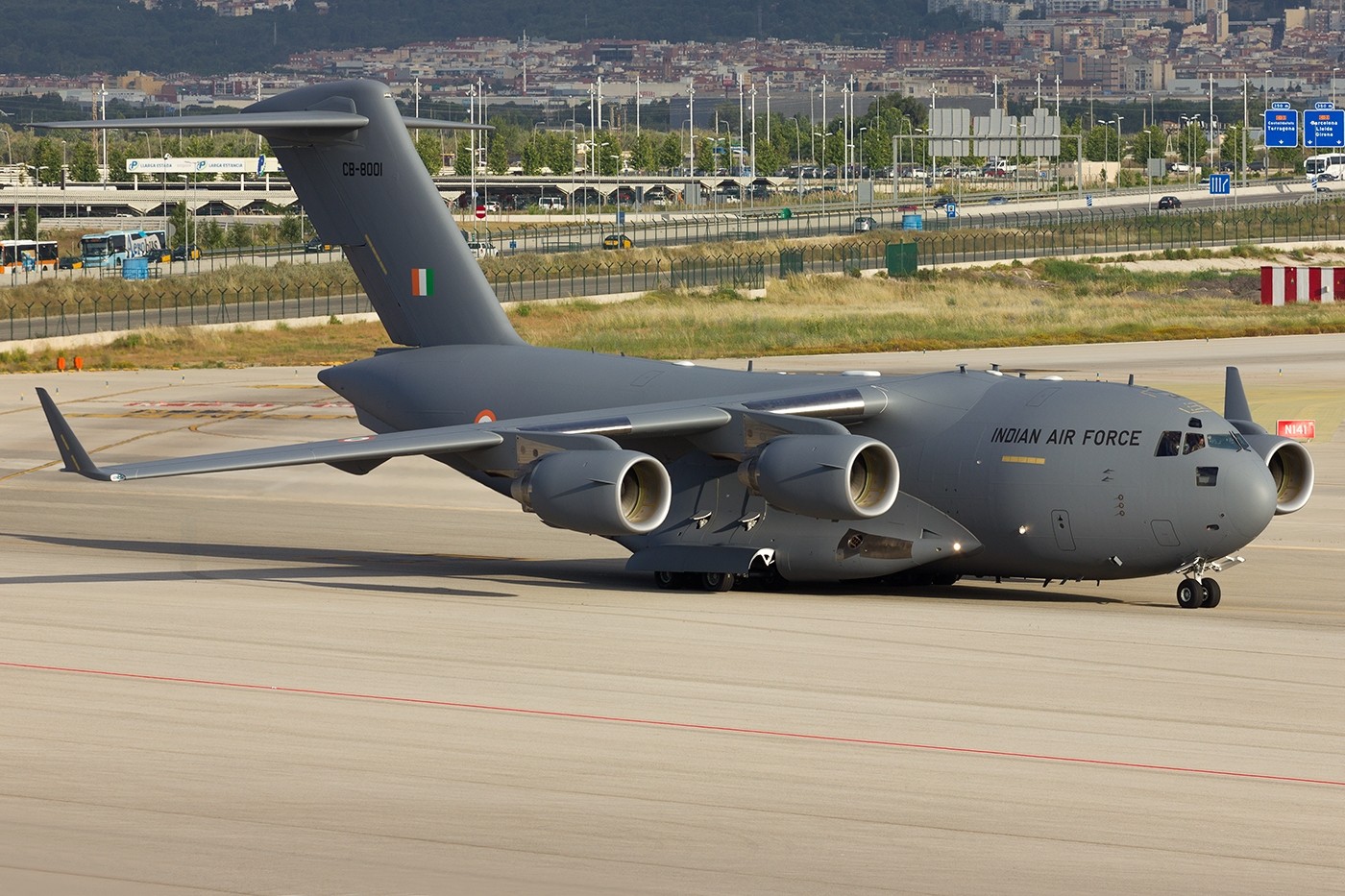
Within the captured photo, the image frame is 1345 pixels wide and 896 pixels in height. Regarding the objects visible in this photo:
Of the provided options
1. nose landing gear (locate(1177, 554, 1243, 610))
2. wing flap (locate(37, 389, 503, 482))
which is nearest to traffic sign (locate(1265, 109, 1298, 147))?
nose landing gear (locate(1177, 554, 1243, 610))

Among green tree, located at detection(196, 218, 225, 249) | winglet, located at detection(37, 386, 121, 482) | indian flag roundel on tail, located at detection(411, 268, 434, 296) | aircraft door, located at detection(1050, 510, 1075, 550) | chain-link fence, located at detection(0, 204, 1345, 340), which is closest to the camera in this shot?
winglet, located at detection(37, 386, 121, 482)

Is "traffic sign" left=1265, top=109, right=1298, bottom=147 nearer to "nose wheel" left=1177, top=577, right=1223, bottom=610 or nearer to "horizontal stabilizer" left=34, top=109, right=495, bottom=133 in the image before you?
"horizontal stabilizer" left=34, top=109, right=495, bottom=133

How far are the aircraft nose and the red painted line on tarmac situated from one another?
263 inches

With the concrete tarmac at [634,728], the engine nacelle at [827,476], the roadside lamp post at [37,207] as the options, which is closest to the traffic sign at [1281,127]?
the roadside lamp post at [37,207]

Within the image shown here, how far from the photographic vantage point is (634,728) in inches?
583

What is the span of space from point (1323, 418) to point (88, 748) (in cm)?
2966

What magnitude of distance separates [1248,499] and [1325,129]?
107758 mm

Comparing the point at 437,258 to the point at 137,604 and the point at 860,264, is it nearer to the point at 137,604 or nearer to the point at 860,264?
the point at 137,604

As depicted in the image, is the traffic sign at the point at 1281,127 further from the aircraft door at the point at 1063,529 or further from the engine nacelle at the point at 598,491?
the engine nacelle at the point at 598,491

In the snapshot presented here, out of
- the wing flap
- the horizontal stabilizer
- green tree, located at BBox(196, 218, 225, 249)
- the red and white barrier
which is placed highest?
green tree, located at BBox(196, 218, 225, 249)

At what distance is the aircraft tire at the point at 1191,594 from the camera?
68.0 feet

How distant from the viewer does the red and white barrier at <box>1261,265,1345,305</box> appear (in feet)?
224

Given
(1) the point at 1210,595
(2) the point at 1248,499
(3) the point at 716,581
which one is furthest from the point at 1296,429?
(3) the point at 716,581

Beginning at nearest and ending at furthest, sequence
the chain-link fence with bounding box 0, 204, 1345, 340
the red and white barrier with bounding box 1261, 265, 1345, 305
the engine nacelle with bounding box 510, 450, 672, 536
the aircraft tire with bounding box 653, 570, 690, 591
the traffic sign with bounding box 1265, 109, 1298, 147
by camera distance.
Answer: the engine nacelle with bounding box 510, 450, 672, 536
the aircraft tire with bounding box 653, 570, 690, 591
the red and white barrier with bounding box 1261, 265, 1345, 305
the chain-link fence with bounding box 0, 204, 1345, 340
the traffic sign with bounding box 1265, 109, 1298, 147
